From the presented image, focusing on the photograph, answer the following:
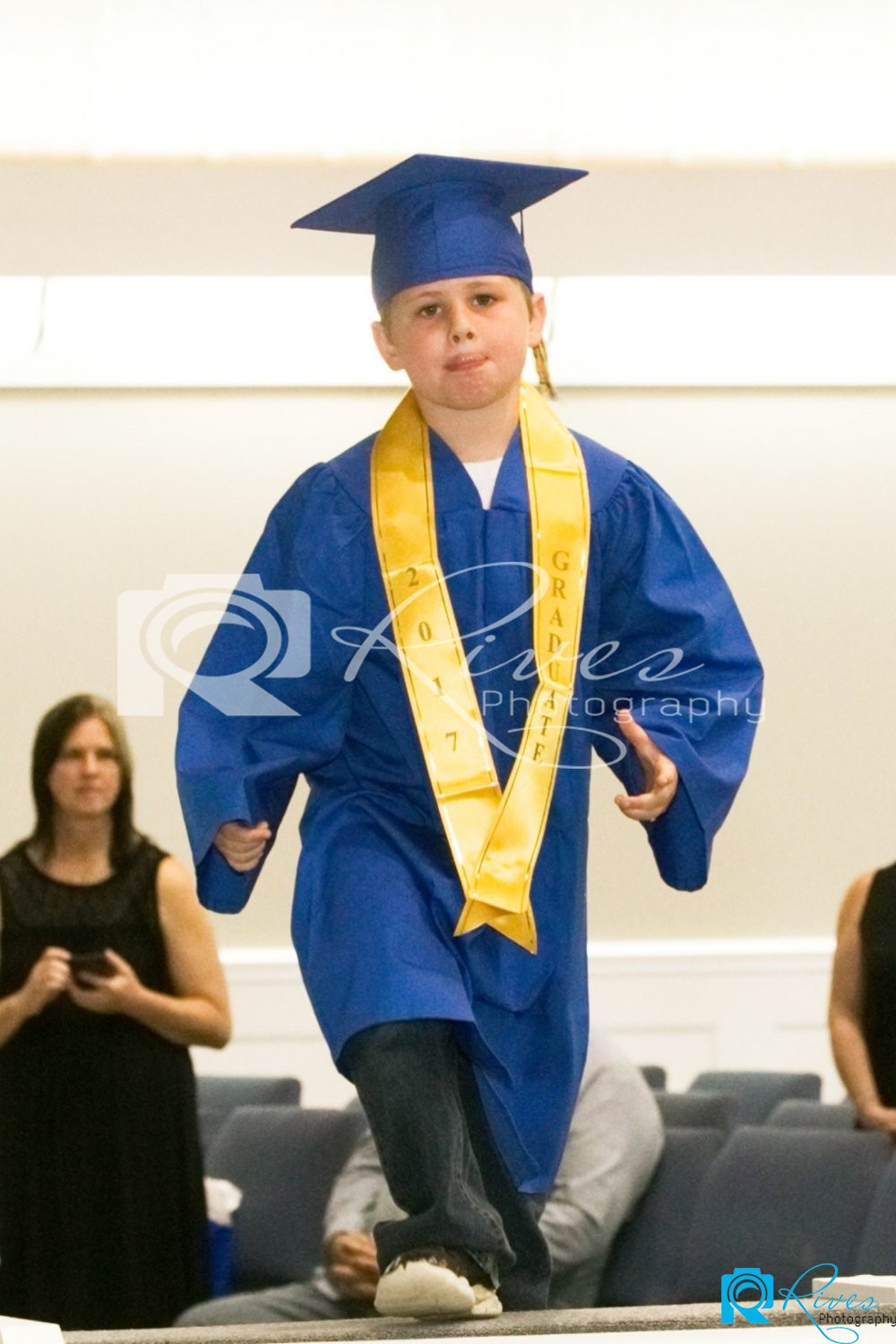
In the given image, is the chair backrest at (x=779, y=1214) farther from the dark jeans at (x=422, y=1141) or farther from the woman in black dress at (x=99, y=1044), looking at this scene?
the dark jeans at (x=422, y=1141)

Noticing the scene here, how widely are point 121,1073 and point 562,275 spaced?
215 centimetres

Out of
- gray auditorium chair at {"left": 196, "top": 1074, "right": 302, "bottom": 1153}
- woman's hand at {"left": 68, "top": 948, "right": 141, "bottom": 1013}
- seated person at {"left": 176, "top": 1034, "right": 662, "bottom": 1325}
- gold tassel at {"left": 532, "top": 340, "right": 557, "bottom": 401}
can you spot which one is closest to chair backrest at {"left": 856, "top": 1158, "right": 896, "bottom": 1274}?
seated person at {"left": 176, "top": 1034, "right": 662, "bottom": 1325}

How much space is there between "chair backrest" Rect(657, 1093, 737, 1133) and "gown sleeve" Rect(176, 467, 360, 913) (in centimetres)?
245

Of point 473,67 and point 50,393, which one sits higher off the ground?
point 473,67

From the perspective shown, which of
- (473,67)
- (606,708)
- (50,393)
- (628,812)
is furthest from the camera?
(50,393)

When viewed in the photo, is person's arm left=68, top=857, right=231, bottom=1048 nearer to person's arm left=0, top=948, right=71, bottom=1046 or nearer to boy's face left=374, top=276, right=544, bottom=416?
person's arm left=0, top=948, right=71, bottom=1046

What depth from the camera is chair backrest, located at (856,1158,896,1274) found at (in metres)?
3.87

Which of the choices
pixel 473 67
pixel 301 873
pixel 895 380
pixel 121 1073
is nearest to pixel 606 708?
pixel 301 873

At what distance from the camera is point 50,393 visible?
17.6ft

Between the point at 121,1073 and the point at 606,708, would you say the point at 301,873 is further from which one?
the point at 121,1073

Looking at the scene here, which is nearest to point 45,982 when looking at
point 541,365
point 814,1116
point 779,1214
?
point 779,1214

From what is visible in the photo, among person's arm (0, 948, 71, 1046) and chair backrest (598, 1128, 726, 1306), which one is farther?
chair backrest (598, 1128, 726, 1306)

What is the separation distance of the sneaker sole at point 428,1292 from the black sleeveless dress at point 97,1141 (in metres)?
1.45

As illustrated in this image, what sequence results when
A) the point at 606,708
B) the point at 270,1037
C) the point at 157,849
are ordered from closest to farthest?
the point at 606,708
the point at 157,849
the point at 270,1037
